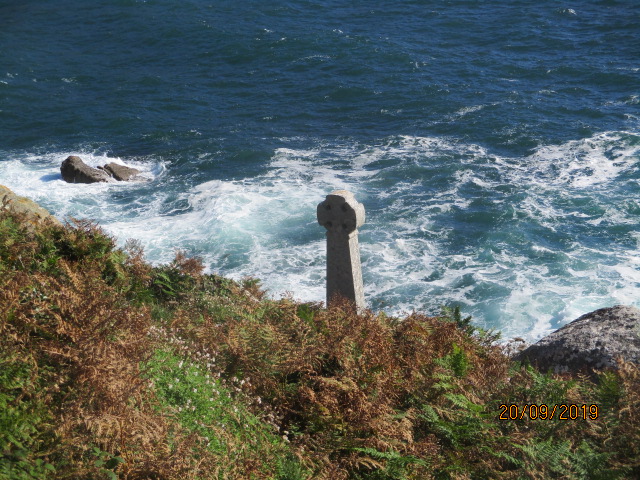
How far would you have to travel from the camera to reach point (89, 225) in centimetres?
792

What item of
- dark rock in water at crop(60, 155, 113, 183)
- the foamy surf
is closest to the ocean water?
the foamy surf

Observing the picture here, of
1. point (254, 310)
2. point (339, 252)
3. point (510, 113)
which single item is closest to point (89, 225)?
point (254, 310)

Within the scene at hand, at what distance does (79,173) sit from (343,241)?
14.0m

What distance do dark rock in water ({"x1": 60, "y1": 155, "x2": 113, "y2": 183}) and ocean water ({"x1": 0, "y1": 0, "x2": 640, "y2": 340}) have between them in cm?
38

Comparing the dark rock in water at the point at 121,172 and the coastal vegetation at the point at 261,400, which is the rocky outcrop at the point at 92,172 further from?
the coastal vegetation at the point at 261,400

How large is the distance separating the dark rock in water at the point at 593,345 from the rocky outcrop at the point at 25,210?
589 cm

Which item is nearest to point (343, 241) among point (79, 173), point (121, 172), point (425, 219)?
point (425, 219)

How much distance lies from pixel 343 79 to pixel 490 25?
9.95 meters

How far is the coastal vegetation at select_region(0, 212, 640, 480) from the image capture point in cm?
448

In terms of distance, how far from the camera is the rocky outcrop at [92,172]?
21.6 m

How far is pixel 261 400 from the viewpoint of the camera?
5.79 meters

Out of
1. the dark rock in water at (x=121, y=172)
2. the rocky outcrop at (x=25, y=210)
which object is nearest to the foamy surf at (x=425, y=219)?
the dark rock in water at (x=121, y=172)

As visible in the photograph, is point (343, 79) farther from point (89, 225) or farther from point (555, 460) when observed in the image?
point (555, 460)

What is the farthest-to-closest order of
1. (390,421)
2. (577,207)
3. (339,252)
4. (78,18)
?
(78,18) < (577,207) < (339,252) < (390,421)
